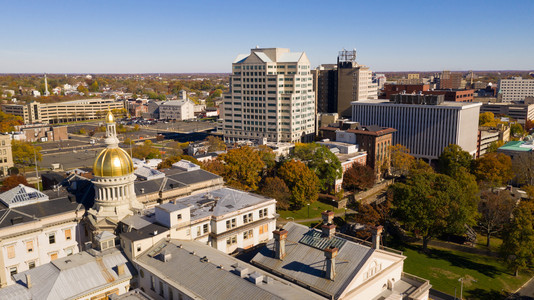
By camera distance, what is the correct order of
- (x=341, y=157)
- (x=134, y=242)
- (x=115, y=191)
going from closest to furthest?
(x=134, y=242), (x=115, y=191), (x=341, y=157)

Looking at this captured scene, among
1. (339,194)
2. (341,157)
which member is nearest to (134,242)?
(339,194)

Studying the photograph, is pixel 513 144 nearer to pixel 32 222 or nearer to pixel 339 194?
pixel 339 194

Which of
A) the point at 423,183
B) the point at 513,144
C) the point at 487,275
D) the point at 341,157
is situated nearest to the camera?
the point at 487,275

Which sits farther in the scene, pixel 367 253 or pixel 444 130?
pixel 444 130

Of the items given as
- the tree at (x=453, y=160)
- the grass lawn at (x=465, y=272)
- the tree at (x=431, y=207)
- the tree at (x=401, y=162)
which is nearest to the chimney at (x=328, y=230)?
the grass lawn at (x=465, y=272)

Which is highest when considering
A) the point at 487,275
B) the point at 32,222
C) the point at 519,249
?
the point at 32,222

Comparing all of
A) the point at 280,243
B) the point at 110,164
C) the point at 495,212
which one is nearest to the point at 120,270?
the point at 280,243
